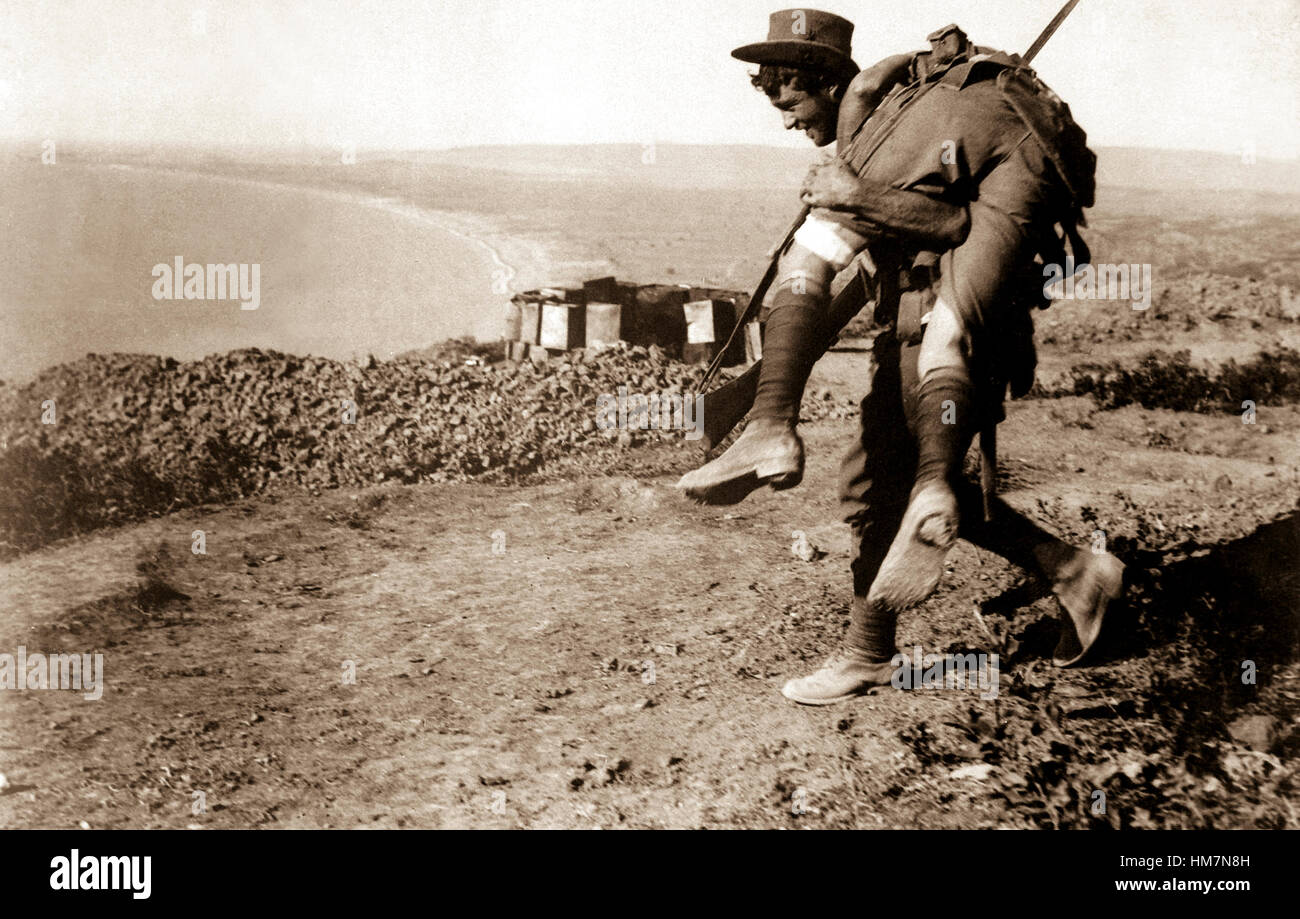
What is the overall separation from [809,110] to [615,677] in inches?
82.4

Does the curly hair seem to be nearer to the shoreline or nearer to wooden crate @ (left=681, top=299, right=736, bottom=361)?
wooden crate @ (left=681, top=299, right=736, bottom=361)

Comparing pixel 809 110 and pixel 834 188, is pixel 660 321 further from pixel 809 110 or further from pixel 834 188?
pixel 834 188

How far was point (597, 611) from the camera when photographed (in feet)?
14.3

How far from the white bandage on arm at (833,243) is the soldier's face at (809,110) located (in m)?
0.34

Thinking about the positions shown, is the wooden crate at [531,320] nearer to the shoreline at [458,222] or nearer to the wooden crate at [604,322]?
the wooden crate at [604,322]

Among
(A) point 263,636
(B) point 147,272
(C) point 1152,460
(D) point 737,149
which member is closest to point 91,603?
(A) point 263,636

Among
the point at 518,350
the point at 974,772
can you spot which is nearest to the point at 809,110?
the point at 974,772

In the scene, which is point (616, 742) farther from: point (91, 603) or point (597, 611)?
point (91, 603)

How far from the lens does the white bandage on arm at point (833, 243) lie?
2.67 metres

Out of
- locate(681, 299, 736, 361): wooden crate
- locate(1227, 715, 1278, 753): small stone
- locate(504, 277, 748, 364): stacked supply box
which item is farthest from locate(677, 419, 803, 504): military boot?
locate(681, 299, 736, 361): wooden crate

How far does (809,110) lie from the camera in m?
2.88

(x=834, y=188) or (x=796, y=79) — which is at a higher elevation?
(x=796, y=79)

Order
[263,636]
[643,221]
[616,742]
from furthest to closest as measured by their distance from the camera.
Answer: [643,221]
[263,636]
[616,742]

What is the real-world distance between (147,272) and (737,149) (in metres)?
27.4
